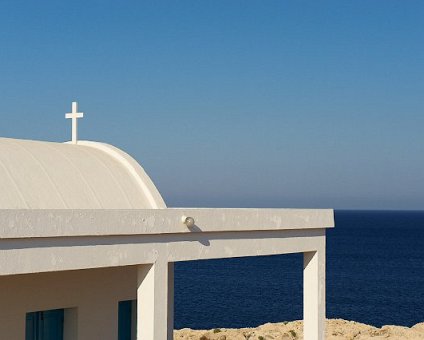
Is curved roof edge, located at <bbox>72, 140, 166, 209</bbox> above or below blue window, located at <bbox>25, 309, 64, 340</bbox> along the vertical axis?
above

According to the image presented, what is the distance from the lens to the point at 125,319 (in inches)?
630

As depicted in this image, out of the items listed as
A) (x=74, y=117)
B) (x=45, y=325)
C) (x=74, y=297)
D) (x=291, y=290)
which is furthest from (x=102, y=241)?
(x=291, y=290)

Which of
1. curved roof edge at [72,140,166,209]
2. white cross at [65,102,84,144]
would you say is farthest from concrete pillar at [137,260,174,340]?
white cross at [65,102,84,144]

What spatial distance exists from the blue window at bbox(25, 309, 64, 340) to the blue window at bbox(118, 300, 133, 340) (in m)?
1.66

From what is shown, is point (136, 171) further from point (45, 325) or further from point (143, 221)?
point (143, 221)

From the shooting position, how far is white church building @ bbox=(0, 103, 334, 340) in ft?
35.1

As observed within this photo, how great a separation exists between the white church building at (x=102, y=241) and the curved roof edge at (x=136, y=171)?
0.03m

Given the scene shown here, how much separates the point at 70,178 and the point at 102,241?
13.6 feet

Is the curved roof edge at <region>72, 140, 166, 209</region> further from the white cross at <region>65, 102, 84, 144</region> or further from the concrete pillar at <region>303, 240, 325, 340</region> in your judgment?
the concrete pillar at <region>303, 240, 325, 340</region>

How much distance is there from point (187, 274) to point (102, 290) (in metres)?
70.7

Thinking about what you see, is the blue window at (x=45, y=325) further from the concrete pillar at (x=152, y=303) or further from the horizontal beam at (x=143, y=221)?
the horizontal beam at (x=143, y=221)

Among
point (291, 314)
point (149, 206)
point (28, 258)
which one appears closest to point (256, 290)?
point (291, 314)

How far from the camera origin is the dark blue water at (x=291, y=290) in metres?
56.9

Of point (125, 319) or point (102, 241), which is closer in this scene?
point (102, 241)
